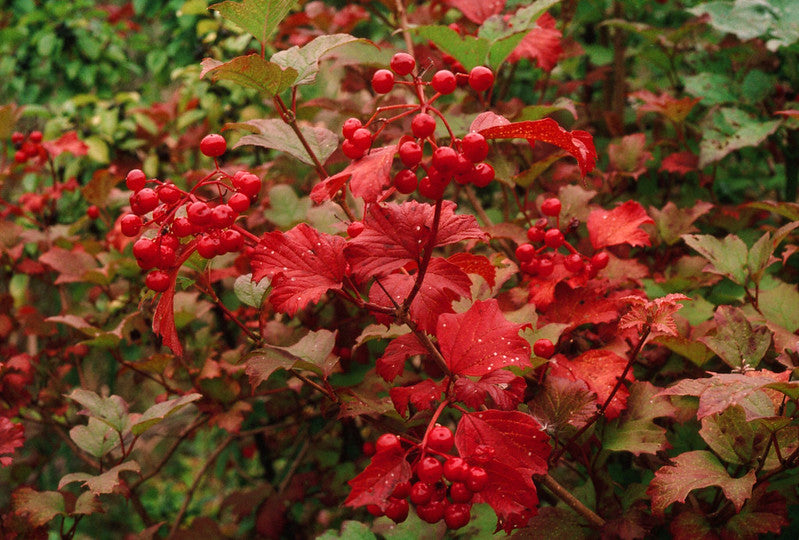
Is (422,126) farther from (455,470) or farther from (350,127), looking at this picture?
(455,470)

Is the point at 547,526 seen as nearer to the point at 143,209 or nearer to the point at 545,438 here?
the point at 545,438

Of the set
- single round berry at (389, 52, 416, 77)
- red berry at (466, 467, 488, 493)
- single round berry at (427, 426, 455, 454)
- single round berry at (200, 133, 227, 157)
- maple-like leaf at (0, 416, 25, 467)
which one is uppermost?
single round berry at (389, 52, 416, 77)

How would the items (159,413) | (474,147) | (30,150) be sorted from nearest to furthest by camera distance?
(474,147), (159,413), (30,150)

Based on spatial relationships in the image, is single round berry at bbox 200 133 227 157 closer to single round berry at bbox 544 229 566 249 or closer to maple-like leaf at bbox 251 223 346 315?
maple-like leaf at bbox 251 223 346 315

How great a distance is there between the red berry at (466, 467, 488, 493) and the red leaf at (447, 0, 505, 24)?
4.07 ft

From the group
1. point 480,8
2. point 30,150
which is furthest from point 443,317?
point 30,150

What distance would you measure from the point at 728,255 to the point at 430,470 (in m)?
0.86

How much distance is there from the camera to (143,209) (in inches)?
36.0

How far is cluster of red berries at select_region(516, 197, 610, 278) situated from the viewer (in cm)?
122

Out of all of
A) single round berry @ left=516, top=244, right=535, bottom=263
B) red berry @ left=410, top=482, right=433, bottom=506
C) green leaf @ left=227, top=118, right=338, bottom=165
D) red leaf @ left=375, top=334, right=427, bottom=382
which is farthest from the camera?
single round berry @ left=516, top=244, right=535, bottom=263

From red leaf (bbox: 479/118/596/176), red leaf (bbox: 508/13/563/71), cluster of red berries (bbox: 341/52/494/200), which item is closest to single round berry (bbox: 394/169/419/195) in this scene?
cluster of red berries (bbox: 341/52/494/200)

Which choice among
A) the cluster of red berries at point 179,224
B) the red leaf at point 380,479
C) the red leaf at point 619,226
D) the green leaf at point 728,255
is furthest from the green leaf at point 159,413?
the green leaf at point 728,255

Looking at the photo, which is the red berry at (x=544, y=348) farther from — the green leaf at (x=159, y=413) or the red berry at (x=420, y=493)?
the green leaf at (x=159, y=413)

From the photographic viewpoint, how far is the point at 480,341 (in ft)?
3.05
